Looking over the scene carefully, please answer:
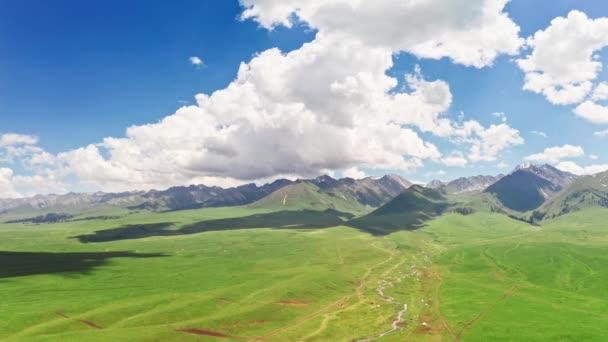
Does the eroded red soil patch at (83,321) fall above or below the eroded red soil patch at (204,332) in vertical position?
above

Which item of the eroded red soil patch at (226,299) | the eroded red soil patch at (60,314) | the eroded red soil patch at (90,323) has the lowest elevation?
the eroded red soil patch at (226,299)

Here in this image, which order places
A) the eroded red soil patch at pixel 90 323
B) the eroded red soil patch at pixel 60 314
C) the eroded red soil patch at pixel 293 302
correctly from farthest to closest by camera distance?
the eroded red soil patch at pixel 293 302
the eroded red soil patch at pixel 60 314
the eroded red soil patch at pixel 90 323

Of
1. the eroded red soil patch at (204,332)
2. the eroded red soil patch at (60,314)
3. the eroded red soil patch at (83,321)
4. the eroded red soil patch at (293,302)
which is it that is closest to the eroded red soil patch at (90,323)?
the eroded red soil patch at (83,321)

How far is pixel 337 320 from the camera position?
456ft

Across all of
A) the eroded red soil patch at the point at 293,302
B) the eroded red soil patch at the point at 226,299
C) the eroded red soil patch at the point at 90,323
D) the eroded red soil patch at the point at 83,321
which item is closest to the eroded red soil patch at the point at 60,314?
the eroded red soil patch at the point at 83,321

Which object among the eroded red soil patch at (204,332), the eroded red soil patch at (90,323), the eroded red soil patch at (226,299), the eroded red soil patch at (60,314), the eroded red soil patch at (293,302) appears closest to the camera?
the eroded red soil patch at (204,332)

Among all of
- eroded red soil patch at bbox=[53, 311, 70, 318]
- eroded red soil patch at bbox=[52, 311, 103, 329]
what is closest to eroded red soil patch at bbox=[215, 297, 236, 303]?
eroded red soil patch at bbox=[52, 311, 103, 329]

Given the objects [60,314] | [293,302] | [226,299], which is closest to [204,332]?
[226,299]

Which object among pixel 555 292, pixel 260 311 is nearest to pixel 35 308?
pixel 260 311

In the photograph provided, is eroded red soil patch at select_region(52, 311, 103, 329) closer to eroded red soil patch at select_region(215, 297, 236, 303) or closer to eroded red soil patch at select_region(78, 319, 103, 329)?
eroded red soil patch at select_region(78, 319, 103, 329)

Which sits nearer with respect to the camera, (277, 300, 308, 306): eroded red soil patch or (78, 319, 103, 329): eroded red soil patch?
(78, 319, 103, 329): eroded red soil patch

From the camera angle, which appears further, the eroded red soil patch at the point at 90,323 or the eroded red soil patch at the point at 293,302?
the eroded red soil patch at the point at 293,302

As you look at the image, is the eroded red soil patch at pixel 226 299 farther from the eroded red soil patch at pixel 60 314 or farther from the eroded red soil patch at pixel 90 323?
the eroded red soil patch at pixel 60 314

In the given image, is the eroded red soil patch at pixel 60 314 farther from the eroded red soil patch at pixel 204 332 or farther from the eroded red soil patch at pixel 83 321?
the eroded red soil patch at pixel 204 332
